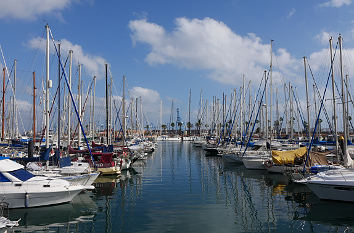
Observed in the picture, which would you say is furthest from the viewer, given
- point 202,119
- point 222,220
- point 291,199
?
point 202,119

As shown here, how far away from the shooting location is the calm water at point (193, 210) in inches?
572

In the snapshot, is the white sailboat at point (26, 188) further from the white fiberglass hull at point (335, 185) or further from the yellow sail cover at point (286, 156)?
the yellow sail cover at point (286, 156)

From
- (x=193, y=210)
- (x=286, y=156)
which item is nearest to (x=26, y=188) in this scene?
(x=193, y=210)

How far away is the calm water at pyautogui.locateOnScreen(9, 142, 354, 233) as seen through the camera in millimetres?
14523

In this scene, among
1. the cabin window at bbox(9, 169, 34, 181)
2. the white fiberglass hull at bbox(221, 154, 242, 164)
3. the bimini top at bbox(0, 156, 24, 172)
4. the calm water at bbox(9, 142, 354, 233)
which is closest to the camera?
the calm water at bbox(9, 142, 354, 233)

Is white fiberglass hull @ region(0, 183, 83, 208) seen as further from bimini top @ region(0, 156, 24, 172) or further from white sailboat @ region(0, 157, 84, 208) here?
bimini top @ region(0, 156, 24, 172)

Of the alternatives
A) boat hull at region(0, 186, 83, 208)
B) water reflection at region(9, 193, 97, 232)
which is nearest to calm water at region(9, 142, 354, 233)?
water reflection at region(9, 193, 97, 232)

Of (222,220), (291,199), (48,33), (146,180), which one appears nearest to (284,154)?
(291,199)

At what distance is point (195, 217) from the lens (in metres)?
16.0

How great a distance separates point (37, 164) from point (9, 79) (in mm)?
18854

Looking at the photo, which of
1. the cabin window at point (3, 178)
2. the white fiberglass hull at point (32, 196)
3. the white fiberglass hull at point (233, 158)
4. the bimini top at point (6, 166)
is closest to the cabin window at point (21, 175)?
the bimini top at point (6, 166)

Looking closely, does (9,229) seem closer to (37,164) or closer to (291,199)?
(37,164)

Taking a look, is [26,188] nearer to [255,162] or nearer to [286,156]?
[286,156]

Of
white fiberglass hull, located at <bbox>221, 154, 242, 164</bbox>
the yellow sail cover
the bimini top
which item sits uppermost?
the bimini top
